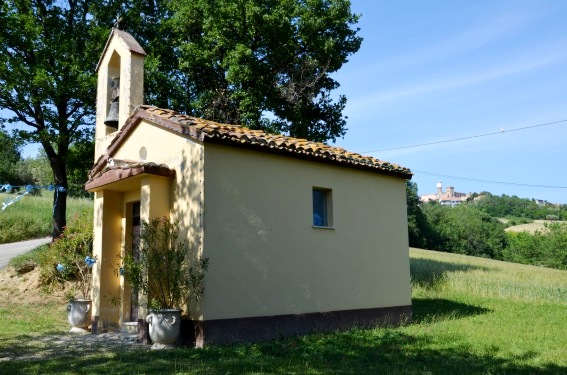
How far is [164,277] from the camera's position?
9.32 m

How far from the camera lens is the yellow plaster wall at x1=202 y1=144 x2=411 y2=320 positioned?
31.3 feet

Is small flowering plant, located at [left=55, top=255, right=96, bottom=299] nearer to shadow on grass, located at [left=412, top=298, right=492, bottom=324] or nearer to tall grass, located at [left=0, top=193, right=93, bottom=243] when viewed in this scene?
shadow on grass, located at [left=412, top=298, right=492, bottom=324]

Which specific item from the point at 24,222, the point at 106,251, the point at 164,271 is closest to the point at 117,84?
the point at 106,251

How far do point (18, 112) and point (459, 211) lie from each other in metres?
73.2

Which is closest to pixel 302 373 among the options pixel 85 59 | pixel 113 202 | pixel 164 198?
pixel 164 198

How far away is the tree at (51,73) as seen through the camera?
18031 mm

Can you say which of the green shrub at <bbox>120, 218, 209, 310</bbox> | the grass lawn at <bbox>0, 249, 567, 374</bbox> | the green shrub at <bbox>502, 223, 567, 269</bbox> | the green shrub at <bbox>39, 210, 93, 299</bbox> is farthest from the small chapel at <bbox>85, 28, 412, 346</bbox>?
the green shrub at <bbox>502, 223, 567, 269</bbox>

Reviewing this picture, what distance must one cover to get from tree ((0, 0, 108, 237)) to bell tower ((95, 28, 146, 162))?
5720 millimetres

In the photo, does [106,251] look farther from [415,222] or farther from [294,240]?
[415,222]

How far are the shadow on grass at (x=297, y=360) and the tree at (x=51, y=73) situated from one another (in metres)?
11.4

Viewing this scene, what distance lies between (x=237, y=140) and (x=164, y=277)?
9.60ft

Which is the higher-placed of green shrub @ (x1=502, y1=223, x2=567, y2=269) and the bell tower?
the bell tower

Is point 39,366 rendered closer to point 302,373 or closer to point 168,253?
point 168,253

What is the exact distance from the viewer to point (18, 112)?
19.2 m
